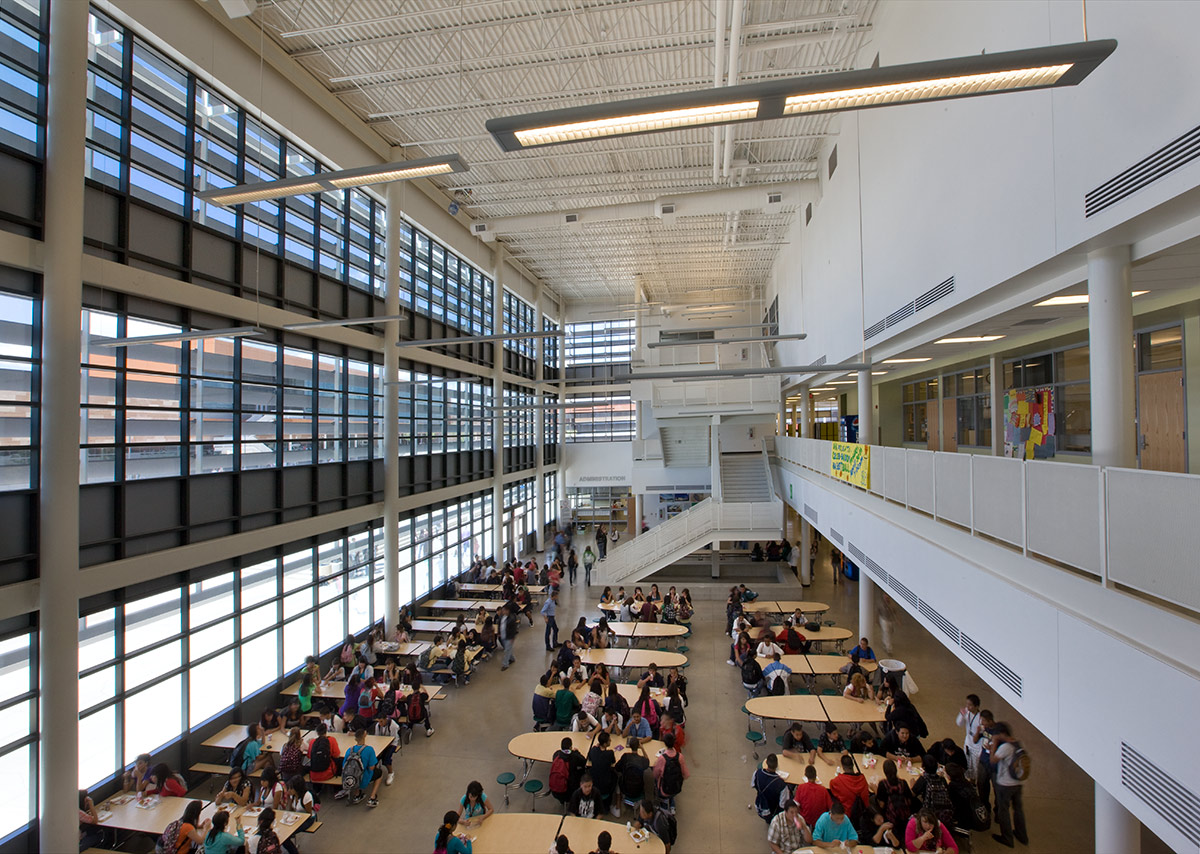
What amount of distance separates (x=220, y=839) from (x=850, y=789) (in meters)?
6.79

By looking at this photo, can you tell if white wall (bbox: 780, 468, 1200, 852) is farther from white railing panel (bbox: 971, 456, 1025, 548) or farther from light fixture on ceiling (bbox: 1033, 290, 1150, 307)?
light fixture on ceiling (bbox: 1033, 290, 1150, 307)

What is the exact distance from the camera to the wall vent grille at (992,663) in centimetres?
513

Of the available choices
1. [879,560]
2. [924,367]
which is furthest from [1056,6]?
[924,367]

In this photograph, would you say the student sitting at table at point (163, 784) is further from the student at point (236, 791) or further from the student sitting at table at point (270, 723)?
the student sitting at table at point (270, 723)

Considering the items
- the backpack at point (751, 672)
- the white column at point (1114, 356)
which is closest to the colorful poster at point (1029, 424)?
the white column at point (1114, 356)

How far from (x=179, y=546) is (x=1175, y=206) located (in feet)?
36.9

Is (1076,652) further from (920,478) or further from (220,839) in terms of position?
(220,839)

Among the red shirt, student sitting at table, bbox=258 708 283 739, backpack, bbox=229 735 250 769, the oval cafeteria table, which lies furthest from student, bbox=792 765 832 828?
student sitting at table, bbox=258 708 283 739

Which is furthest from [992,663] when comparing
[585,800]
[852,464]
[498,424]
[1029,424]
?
[498,424]

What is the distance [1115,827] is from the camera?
4.52 metres

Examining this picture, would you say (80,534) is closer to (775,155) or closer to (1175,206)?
(1175,206)

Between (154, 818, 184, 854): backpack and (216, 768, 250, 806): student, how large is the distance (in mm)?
629

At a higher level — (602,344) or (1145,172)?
(602,344)

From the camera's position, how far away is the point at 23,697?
6168 mm
